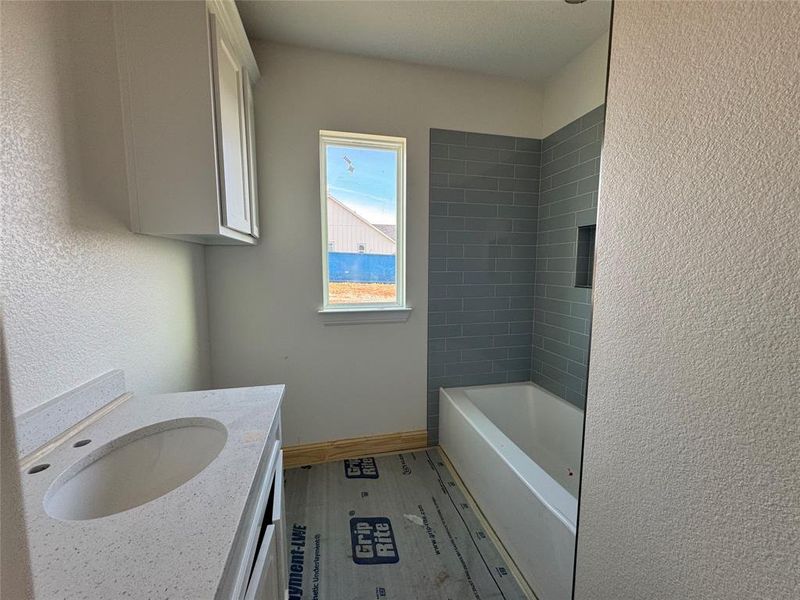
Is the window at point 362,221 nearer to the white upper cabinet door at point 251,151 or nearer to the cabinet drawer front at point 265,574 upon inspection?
the white upper cabinet door at point 251,151

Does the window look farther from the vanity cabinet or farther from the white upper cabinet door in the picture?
the vanity cabinet

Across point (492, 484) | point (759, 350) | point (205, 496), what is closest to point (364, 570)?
point (492, 484)

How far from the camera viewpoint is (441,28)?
5.76 feet

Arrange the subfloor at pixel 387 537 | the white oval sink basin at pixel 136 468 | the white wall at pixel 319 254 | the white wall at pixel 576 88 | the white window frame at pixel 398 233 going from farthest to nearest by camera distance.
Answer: the white window frame at pixel 398 233
the white wall at pixel 319 254
the white wall at pixel 576 88
the subfloor at pixel 387 537
the white oval sink basin at pixel 136 468

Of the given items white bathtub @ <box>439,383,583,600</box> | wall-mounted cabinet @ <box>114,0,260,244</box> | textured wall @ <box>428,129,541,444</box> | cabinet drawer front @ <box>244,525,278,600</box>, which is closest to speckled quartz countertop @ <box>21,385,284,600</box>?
cabinet drawer front @ <box>244,525,278,600</box>

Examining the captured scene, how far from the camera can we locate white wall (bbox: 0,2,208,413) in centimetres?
77

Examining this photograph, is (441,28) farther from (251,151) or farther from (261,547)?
(261,547)

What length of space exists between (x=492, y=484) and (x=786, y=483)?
4.41 ft

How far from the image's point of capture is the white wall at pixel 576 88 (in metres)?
1.84

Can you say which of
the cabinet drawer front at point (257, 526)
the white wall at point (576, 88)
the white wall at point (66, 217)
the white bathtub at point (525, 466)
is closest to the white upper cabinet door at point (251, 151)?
the white wall at point (66, 217)

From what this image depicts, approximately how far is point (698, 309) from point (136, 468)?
1395 mm

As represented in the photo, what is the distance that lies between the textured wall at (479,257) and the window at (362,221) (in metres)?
0.25

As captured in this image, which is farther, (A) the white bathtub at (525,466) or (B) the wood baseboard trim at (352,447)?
(B) the wood baseboard trim at (352,447)

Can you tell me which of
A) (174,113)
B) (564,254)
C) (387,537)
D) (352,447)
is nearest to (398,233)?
(564,254)
